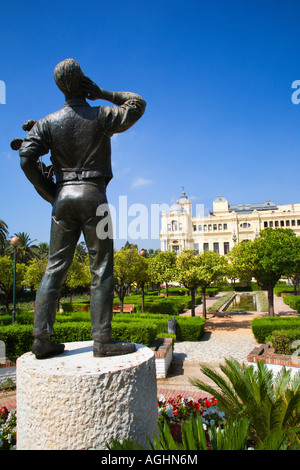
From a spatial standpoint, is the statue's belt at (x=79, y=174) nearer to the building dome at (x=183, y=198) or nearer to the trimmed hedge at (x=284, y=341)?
the trimmed hedge at (x=284, y=341)

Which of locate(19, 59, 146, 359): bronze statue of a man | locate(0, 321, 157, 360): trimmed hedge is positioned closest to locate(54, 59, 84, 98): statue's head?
locate(19, 59, 146, 359): bronze statue of a man

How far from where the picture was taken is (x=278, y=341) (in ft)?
25.8

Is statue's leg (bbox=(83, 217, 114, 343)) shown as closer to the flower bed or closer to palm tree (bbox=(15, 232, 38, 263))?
the flower bed

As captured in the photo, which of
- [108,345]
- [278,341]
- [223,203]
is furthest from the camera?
[223,203]

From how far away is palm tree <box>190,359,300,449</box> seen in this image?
302 cm

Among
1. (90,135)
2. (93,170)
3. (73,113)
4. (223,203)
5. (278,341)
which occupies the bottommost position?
(278,341)

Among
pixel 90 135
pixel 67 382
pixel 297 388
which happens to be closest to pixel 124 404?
pixel 67 382

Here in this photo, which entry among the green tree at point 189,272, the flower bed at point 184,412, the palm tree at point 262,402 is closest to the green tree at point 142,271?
the green tree at point 189,272

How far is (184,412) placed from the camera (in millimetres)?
4191

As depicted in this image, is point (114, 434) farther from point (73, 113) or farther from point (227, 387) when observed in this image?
point (73, 113)

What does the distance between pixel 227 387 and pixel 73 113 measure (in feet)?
10.8

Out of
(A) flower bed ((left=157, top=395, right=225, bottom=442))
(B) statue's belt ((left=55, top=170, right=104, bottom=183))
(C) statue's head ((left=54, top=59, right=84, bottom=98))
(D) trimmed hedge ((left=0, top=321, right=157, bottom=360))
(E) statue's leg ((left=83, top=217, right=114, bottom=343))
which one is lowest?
(A) flower bed ((left=157, top=395, right=225, bottom=442))

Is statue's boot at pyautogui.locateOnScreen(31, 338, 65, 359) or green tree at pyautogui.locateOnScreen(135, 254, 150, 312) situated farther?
green tree at pyautogui.locateOnScreen(135, 254, 150, 312)

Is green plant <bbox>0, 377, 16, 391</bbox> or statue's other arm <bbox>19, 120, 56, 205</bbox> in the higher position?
statue's other arm <bbox>19, 120, 56, 205</bbox>
